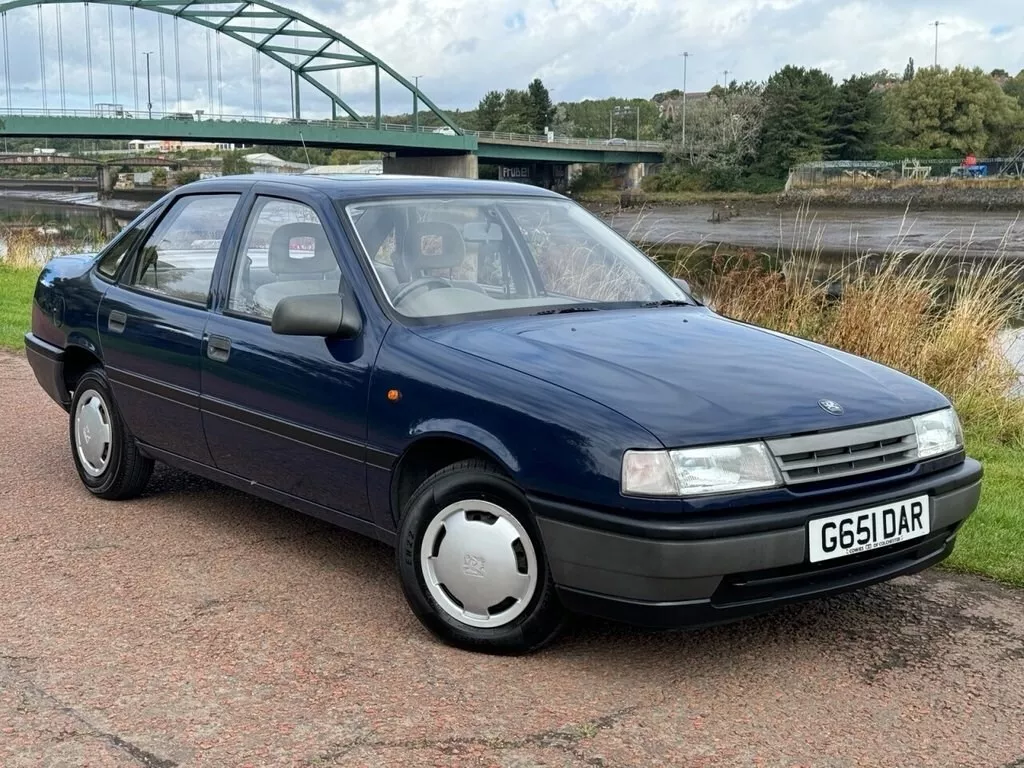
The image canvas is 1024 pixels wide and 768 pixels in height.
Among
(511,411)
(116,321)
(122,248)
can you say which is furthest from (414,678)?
(122,248)

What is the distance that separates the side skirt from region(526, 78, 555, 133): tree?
124170mm

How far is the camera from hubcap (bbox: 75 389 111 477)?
18.4 feet

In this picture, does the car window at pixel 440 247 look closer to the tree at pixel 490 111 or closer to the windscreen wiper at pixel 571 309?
the windscreen wiper at pixel 571 309

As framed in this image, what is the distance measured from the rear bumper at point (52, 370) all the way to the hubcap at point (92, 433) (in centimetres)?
22

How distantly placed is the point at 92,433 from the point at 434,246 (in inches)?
90.1

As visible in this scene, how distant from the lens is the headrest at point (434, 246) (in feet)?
14.4

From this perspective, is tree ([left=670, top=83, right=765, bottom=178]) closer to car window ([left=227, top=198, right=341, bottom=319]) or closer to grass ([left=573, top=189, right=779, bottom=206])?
grass ([left=573, top=189, right=779, bottom=206])

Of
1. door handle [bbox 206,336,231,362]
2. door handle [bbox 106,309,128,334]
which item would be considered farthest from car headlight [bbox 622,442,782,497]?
door handle [bbox 106,309,128,334]

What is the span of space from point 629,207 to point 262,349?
2981 inches

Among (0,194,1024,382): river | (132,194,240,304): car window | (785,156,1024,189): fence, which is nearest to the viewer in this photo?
(132,194,240,304): car window

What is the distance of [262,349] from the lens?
447 cm

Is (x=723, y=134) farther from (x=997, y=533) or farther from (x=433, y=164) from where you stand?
(x=997, y=533)

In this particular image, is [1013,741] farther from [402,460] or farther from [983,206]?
[983,206]

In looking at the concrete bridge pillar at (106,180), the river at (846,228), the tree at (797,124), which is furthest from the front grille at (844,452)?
the concrete bridge pillar at (106,180)
